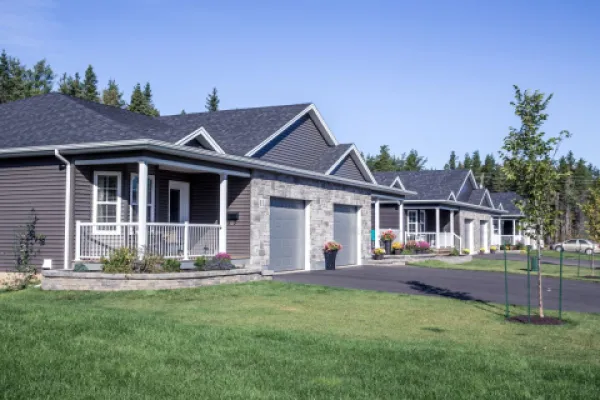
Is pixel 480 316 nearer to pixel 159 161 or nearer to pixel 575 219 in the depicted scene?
pixel 159 161

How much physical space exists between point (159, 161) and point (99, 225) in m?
2.42

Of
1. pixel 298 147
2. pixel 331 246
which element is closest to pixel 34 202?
pixel 298 147

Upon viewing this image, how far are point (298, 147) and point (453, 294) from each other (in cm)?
1003

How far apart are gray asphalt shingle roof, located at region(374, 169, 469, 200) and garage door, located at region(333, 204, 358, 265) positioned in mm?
11619

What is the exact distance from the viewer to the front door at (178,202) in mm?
19922

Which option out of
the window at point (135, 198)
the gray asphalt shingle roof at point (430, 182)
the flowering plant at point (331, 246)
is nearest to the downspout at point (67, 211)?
the window at point (135, 198)

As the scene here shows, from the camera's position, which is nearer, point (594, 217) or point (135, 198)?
point (135, 198)

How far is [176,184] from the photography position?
65.1 ft

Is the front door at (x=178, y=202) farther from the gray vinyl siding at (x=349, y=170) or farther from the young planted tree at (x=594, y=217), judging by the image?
the young planted tree at (x=594, y=217)

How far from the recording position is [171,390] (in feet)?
19.9

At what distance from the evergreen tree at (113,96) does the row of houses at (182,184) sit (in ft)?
133

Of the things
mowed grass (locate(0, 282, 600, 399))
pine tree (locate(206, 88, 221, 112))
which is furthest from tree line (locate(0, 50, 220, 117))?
mowed grass (locate(0, 282, 600, 399))

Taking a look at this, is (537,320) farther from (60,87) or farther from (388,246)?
(60,87)

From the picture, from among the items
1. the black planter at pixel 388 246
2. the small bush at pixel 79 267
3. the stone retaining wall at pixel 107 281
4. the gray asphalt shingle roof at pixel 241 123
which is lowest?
the stone retaining wall at pixel 107 281
